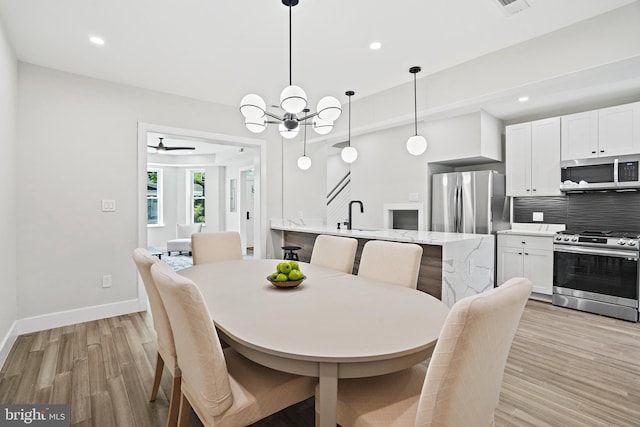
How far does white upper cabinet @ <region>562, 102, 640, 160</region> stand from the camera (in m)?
3.42

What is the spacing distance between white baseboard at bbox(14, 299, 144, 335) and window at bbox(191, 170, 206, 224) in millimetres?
5374

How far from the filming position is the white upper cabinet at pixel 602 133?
3.42 meters

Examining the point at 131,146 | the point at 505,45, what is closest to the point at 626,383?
the point at 505,45

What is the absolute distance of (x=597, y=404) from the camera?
1921 millimetres

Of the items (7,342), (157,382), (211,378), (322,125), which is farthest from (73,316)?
(322,125)

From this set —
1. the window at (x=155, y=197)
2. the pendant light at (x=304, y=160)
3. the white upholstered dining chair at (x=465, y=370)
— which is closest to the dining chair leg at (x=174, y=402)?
the white upholstered dining chair at (x=465, y=370)

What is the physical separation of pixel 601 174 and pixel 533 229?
1069 mm

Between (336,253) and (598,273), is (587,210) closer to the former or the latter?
(598,273)

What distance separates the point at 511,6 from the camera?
238 centimetres

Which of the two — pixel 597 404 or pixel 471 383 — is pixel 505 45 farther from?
pixel 471 383

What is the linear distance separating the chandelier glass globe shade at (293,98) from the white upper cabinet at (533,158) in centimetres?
355

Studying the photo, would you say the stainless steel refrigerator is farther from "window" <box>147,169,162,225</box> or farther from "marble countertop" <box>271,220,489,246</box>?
"window" <box>147,169,162,225</box>

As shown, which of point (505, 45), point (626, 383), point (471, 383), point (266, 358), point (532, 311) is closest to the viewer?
point (471, 383)

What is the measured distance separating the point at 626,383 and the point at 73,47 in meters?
5.06
